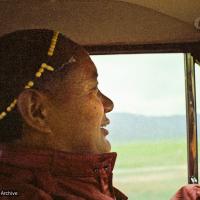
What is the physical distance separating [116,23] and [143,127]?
65 cm

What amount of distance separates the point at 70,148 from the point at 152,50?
1.03 metres

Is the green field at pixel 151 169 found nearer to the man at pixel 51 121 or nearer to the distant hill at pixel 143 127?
the distant hill at pixel 143 127

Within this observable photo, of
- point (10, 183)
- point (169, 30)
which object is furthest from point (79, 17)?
point (10, 183)

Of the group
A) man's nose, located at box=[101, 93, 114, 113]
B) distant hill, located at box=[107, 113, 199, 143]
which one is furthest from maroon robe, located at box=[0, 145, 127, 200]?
distant hill, located at box=[107, 113, 199, 143]

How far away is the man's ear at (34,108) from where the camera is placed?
2.94 ft

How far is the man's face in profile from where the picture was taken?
93 cm

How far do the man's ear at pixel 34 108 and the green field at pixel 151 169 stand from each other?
39.5 inches

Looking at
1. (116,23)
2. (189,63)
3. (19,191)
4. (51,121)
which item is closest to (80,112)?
(51,121)

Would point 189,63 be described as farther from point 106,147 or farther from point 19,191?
point 19,191

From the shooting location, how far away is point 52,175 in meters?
0.86

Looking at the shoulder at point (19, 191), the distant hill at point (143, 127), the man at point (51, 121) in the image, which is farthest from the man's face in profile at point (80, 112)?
the distant hill at point (143, 127)

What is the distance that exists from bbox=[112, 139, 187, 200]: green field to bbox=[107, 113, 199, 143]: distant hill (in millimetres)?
35

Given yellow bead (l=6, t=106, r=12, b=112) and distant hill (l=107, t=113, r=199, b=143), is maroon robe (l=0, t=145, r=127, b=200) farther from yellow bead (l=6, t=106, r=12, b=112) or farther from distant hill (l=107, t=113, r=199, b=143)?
distant hill (l=107, t=113, r=199, b=143)

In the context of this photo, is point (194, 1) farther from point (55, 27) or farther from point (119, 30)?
point (55, 27)
